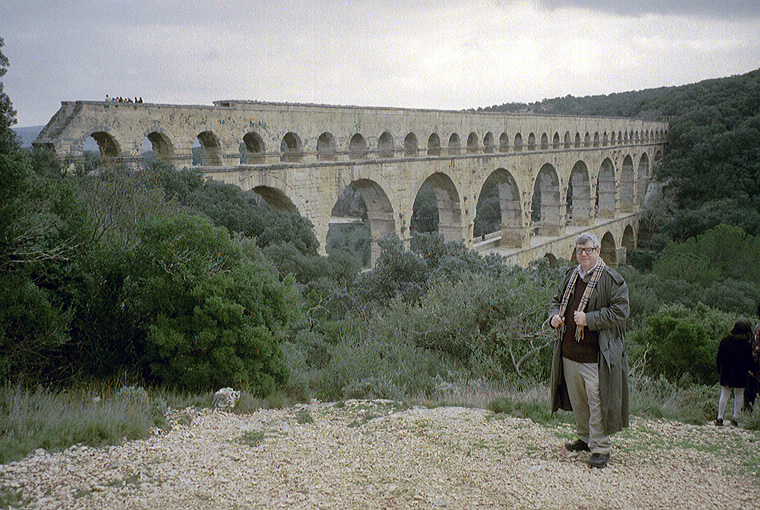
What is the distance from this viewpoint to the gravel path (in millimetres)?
3176

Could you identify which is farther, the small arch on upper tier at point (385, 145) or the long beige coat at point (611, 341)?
the small arch on upper tier at point (385, 145)

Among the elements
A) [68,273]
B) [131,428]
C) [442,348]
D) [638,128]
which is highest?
[638,128]

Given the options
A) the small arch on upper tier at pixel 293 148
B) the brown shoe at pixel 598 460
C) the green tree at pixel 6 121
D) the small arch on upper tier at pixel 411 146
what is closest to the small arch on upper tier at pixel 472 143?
the small arch on upper tier at pixel 411 146

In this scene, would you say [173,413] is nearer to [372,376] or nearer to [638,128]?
[372,376]

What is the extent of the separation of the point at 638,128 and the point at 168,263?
36721mm

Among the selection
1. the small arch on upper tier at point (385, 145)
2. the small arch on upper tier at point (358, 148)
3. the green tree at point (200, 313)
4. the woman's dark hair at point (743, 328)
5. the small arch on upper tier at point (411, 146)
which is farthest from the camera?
the small arch on upper tier at point (411, 146)

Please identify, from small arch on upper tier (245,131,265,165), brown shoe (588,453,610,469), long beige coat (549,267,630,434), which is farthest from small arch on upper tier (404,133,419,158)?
brown shoe (588,453,610,469)

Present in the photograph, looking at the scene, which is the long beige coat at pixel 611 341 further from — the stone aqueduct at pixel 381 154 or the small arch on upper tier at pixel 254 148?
the small arch on upper tier at pixel 254 148

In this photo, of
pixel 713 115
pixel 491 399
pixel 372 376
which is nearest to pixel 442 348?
pixel 372 376

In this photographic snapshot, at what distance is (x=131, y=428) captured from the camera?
12.8 ft

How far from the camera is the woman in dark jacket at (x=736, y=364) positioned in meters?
5.00

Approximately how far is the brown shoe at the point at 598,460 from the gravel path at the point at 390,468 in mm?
47

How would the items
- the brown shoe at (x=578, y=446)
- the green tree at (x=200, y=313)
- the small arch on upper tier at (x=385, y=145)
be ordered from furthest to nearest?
the small arch on upper tier at (x=385, y=145), the green tree at (x=200, y=313), the brown shoe at (x=578, y=446)

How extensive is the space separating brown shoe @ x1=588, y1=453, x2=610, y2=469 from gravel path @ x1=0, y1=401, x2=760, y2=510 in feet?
0.15
